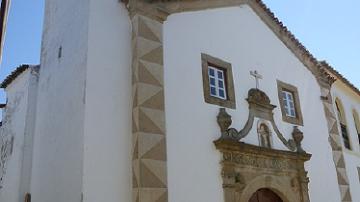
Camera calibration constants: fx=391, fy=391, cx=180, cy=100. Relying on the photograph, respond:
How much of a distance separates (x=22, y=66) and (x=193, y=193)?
516 centimetres

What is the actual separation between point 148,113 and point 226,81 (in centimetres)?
253

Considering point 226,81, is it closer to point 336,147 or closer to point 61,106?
point 61,106

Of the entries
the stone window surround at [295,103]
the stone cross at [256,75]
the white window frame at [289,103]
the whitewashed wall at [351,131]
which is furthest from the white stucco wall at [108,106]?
the whitewashed wall at [351,131]

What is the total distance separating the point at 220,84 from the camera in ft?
26.8

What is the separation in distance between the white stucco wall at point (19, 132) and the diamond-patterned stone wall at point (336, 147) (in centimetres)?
749

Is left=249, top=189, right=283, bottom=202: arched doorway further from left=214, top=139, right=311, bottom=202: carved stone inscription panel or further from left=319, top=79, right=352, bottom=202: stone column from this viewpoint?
left=319, top=79, right=352, bottom=202: stone column

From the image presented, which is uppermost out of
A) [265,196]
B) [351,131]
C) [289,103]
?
[289,103]

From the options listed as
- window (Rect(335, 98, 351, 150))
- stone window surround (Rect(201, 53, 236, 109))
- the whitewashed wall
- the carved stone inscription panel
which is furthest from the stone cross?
window (Rect(335, 98, 351, 150))

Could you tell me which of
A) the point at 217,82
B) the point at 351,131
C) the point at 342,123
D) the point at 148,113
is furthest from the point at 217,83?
the point at 351,131

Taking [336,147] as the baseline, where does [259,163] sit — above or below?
below

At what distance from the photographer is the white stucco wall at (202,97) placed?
6.79 m

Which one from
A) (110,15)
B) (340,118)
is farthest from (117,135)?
(340,118)

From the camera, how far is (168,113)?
6797 mm

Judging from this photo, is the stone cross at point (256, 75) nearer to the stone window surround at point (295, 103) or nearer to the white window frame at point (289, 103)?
the stone window surround at point (295, 103)
